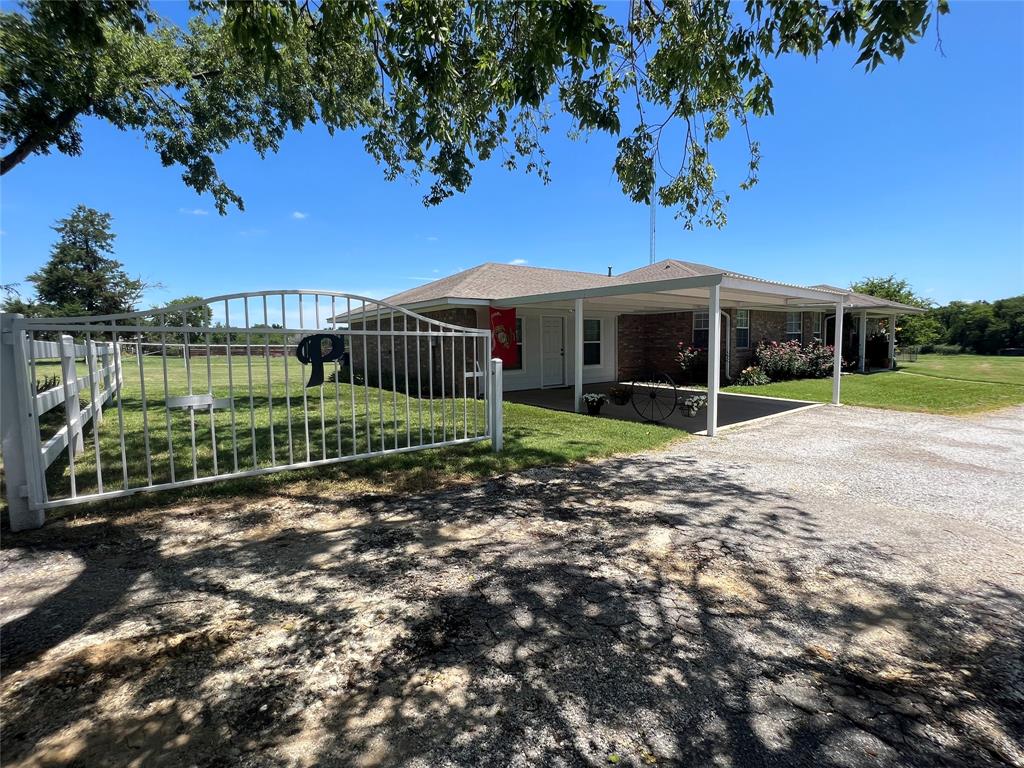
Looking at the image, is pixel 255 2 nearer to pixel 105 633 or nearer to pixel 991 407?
pixel 105 633

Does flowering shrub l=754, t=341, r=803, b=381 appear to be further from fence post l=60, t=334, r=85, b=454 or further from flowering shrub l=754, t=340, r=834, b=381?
fence post l=60, t=334, r=85, b=454

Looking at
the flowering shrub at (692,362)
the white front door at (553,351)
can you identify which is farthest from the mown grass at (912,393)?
the white front door at (553,351)

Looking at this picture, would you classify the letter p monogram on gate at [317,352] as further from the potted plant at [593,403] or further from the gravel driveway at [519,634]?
the potted plant at [593,403]

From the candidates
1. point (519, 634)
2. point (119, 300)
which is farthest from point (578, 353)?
point (119, 300)

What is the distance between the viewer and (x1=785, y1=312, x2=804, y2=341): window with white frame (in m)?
19.2

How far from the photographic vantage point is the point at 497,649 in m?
2.59

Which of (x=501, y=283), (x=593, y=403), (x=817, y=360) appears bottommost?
(x=593, y=403)

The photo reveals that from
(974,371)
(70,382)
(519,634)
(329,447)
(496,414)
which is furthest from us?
(974,371)

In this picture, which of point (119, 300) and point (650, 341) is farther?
point (119, 300)

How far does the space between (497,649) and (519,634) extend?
18cm

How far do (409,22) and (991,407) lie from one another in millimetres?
14940

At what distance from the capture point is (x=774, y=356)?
17641 mm

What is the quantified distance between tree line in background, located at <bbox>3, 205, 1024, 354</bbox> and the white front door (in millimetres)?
27333

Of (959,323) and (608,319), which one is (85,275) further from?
(959,323)
